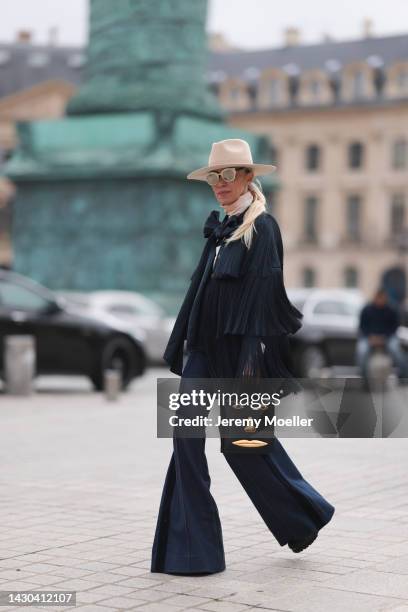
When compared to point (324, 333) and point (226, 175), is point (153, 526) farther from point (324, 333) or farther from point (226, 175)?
point (324, 333)

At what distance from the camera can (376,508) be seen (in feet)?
26.6

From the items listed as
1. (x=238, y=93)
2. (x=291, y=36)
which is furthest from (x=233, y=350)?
(x=291, y=36)

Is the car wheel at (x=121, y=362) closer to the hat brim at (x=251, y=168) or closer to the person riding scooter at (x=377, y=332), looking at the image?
the person riding scooter at (x=377, y=332)

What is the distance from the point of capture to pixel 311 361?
73.2 ft

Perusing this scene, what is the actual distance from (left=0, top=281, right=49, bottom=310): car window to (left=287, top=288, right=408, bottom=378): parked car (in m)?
4.84

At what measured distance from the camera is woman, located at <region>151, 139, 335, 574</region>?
598 cm

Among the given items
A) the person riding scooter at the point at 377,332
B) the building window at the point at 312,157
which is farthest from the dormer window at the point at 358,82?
the person riding scooter at the point at 377,332

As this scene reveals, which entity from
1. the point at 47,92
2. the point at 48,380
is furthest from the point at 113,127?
the point at 47,92

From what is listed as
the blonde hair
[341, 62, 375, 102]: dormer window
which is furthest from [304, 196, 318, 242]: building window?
the blonde hair

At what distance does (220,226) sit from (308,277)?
83.6 metres

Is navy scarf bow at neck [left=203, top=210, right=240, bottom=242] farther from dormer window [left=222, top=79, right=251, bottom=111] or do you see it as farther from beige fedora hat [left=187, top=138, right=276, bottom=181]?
dormer window [left=222, top=79, right=251, bottom=111]

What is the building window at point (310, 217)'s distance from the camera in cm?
8931

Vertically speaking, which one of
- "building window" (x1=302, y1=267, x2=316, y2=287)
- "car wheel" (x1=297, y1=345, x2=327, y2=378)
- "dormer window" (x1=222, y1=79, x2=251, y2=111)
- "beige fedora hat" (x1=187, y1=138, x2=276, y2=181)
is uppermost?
"dormer window" (x1=222, y1=79, x2=251, y2=111)

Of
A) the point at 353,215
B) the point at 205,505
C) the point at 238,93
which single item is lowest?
the point at 205,505
